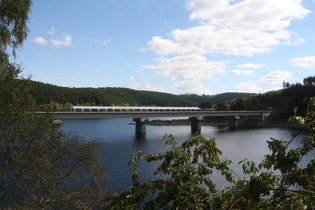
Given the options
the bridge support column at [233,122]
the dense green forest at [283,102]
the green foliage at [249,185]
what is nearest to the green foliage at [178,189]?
the green foliage at [249,185]

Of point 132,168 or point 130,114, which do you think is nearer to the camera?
point 132,168

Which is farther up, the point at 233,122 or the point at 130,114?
the point at 130,114

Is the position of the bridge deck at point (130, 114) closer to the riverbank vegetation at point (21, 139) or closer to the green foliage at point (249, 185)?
the riverbank vegetation at point (21, 139)

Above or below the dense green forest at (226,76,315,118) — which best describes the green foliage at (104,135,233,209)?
below

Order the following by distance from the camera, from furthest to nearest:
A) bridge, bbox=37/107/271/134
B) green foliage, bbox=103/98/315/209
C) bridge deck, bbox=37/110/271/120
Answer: bridge, bbox=37/107/271/134, bridge deck, bbox=37/110/271/120, green foliage, bbox=103/98/315/209

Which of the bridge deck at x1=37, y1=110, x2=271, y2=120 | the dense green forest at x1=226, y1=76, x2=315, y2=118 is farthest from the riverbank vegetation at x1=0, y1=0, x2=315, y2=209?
the dense green forest at x1=226, y1=76, x2=315, y2=118

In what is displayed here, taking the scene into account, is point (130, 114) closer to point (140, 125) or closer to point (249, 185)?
point (140, 125)

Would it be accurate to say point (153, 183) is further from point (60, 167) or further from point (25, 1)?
point (25, 1)

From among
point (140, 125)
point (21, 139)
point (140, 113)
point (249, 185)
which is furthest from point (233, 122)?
point (249, 185)

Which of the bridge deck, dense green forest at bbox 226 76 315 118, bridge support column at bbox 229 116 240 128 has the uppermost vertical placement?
dense green forest at bbox 226 76 315 118

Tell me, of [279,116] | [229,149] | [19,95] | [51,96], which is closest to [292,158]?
[19,95]

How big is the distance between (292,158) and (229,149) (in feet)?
170

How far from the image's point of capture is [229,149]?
5425 cm

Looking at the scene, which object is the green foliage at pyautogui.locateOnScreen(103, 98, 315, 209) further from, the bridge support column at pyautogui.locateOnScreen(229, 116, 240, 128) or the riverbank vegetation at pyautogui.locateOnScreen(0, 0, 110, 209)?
the bridge support column at pyautogui.locateOnScreen(229, 116, 240, 128)
